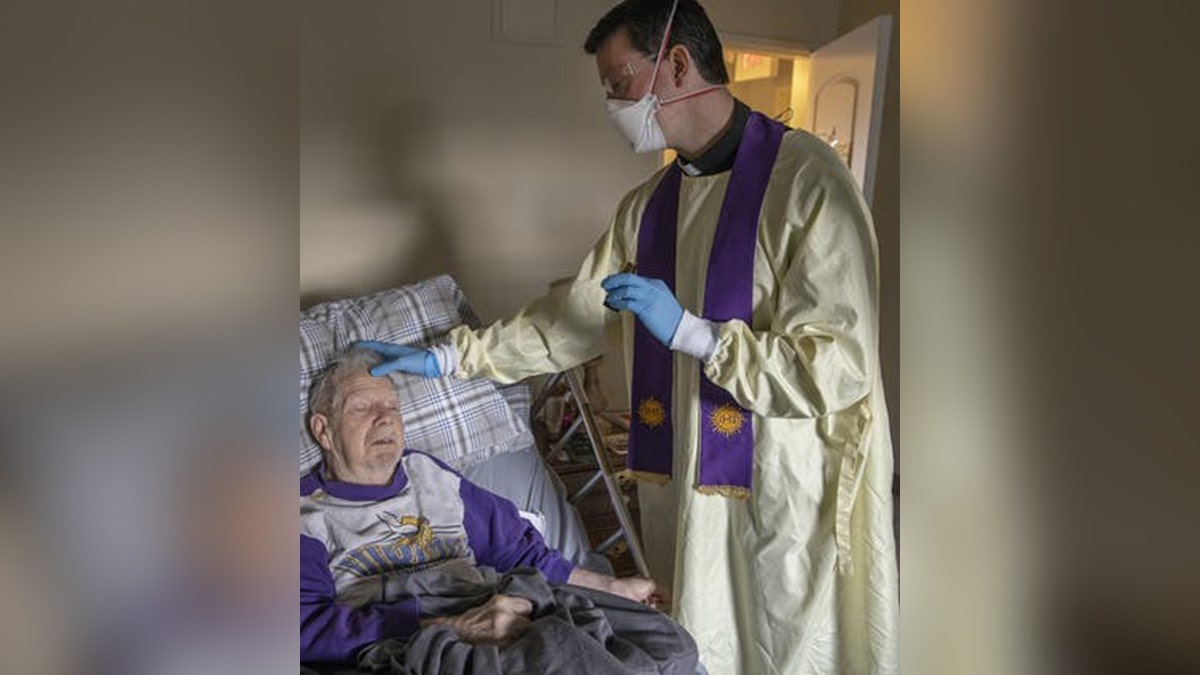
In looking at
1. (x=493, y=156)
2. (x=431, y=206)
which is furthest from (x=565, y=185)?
(x=431, y=206)

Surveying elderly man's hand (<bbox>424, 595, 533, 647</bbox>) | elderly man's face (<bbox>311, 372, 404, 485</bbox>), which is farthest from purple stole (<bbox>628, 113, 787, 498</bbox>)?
elderly man's face (<bbox>311, 372, 404, 485</bbox>)

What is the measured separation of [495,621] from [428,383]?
0.74m

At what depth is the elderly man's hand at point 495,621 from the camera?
143 centimetres

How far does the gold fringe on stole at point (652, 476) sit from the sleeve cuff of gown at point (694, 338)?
0.45 m

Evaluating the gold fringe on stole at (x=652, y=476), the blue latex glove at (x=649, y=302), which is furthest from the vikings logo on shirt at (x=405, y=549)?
the blue latex glove at (x=649, y=302)

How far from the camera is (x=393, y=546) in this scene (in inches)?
67.4

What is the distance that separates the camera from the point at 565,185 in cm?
315

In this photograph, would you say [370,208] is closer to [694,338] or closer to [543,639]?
[694,338]

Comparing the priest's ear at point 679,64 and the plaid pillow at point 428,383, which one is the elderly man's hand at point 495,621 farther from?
the priest's ear at point 679,64

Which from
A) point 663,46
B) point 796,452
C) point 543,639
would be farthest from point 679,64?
point 543,639

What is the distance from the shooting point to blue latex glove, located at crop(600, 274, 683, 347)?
1396 mm

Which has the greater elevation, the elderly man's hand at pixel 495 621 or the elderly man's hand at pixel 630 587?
the elderly man's hand at pixel 495 621
